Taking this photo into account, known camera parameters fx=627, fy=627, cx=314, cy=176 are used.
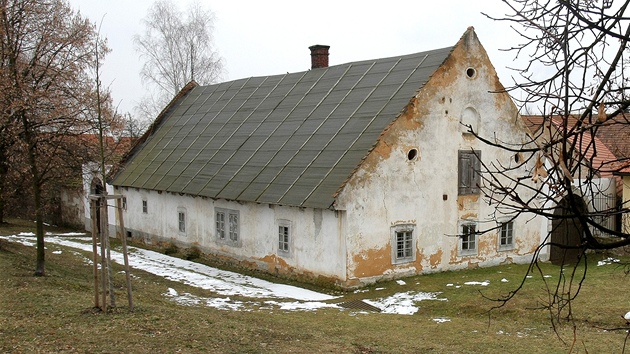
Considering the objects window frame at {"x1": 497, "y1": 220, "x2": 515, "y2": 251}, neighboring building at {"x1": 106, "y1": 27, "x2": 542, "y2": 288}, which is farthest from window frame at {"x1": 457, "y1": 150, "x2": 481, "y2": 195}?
window frame at {"x1": 497, "y1": 220, "x2": 515, "y2": 251}

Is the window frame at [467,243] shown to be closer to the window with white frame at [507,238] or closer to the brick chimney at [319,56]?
the window with white frame at [507,238]

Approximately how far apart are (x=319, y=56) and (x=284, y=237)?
9.57m

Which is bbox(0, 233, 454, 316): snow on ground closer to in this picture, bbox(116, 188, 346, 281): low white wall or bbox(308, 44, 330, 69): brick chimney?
bbox(116, 188, 346, 281): low white wall

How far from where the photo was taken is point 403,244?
59.6 ft

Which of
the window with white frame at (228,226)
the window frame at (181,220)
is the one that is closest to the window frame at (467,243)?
the window with white frame at (228,226)

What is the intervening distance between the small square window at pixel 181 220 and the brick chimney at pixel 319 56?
7962mm

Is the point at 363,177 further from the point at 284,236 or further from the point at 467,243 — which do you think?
→ the point at 467,243

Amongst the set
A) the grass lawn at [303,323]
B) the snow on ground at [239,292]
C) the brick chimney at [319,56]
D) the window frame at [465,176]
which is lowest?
the snow on ground at [239,292]

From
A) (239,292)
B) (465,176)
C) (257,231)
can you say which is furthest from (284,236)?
(465,176)

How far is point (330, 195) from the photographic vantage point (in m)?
17.0

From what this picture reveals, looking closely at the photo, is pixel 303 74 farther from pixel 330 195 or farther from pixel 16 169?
pixel 16 169

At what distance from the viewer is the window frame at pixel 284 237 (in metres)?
18.7

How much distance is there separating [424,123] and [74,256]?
12934mm

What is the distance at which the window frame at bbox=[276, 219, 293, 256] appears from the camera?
18.7 meters
